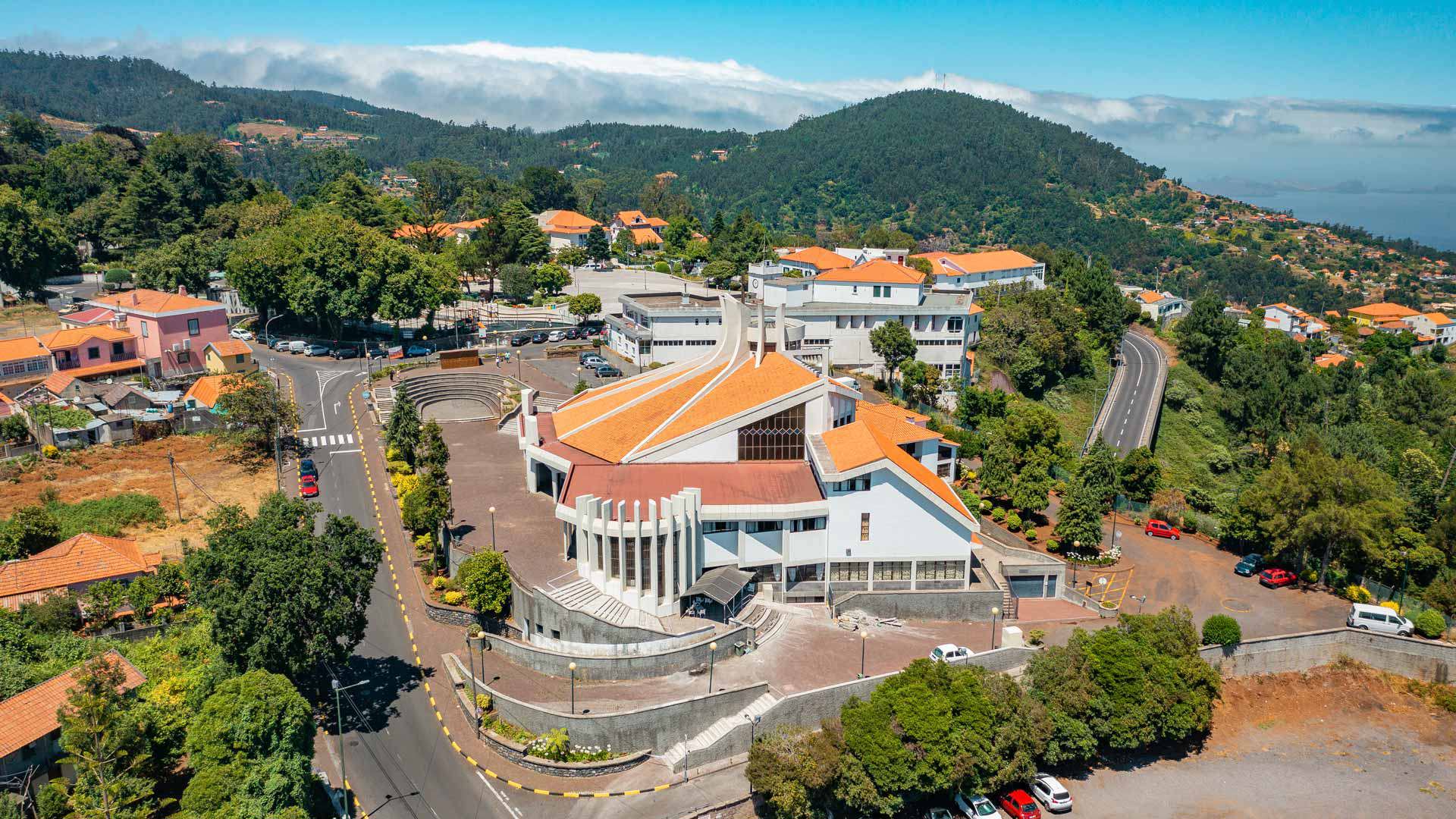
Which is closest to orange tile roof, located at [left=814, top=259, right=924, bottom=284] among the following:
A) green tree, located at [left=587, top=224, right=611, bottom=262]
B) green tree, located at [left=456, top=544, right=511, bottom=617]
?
green tree, located at [left=456, top=544, right=511, bottom=617]

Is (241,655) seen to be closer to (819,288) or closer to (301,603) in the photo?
(301,603)

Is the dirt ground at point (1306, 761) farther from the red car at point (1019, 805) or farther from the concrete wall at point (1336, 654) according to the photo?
the red car at point (1019, 805)

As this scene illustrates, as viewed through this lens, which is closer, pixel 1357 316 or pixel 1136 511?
pixel 1136 511

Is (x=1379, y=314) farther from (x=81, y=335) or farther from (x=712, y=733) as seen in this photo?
(x=81, y=335)

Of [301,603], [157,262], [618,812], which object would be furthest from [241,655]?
[157,262]

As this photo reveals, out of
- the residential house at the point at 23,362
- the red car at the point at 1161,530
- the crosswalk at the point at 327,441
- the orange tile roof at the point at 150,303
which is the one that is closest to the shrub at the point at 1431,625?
the red car at the point at 1161,530
